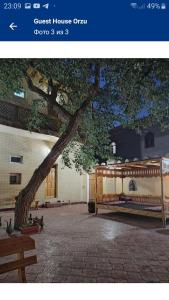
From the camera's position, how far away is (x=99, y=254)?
4.85 meters

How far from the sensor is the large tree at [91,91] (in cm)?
595

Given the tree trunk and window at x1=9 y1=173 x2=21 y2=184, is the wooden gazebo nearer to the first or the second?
the tree trunk

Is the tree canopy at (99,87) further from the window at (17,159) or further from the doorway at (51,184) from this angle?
the doorway at (51,184)

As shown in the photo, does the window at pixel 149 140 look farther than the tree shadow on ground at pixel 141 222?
Yes

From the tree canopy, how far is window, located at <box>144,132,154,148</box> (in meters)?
8.62

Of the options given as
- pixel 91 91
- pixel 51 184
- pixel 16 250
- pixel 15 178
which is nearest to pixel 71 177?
pixel 51 184

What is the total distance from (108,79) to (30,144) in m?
6.98

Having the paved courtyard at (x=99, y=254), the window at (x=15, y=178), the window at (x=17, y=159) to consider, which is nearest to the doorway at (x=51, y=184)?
the window at (x=15, y=178)

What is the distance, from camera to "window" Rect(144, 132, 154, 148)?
17234 mm

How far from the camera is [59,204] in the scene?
13.5 m

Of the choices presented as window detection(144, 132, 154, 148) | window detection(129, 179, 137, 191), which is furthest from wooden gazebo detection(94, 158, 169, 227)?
window detection(144, 132, 154, 148)

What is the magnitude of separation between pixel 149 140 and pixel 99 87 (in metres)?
11.2

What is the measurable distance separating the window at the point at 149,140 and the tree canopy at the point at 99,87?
862cm
